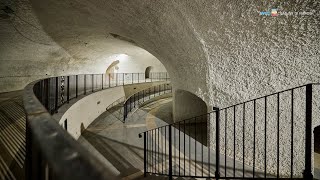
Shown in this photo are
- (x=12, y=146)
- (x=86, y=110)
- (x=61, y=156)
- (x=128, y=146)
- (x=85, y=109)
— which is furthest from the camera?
(x=86, y=110)

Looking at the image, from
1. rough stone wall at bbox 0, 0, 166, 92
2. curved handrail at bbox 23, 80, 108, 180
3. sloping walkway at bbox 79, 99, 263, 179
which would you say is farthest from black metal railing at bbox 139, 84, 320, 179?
rough stone wall at bbox 0, 0, 166, 92

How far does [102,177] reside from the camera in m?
0.64

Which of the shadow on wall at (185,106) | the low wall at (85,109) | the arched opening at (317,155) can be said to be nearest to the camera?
the arched opening at (317,155)

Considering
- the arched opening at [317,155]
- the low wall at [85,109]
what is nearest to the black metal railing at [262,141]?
the arched opening at [317,155]

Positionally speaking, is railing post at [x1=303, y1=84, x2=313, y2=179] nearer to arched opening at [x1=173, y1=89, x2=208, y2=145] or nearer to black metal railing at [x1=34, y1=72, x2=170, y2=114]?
black metal railing at [x1=34, y1=72, x2=170, y2=114]

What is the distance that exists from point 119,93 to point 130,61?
8053 millimetres

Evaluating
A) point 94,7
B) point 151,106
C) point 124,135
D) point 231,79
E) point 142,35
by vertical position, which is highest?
point 94,7

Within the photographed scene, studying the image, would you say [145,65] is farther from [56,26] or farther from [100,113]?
[56,26]

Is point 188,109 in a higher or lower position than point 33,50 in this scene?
lower

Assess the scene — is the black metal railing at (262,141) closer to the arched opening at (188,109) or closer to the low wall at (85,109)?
the low wall at (85,109)

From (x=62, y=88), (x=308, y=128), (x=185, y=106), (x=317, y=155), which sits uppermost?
(x=62, y=88)

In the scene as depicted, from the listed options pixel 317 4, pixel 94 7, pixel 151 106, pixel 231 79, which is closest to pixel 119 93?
pixel 151 106

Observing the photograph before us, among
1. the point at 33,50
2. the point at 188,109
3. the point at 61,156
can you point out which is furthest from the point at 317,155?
the point at 33,50

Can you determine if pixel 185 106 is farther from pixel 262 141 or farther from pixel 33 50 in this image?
pixel 33 50
